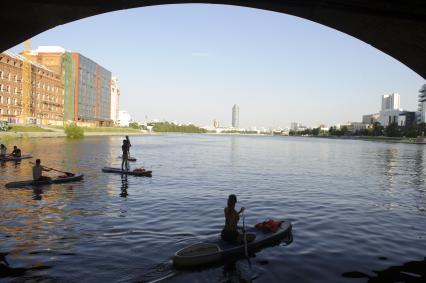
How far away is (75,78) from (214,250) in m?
158

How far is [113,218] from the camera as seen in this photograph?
19266 millimetres

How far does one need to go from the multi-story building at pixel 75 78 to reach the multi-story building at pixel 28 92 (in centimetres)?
563

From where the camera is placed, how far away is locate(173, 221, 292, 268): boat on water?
41.7 feet

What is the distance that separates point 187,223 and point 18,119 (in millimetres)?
109165

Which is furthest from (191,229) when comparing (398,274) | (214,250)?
(398,274)

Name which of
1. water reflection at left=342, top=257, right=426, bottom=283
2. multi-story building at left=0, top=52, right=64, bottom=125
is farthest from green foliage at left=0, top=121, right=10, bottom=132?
water reflection at left=342, top=257, right=426, bottom=283

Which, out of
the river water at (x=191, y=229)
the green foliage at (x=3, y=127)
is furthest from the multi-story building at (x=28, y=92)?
the river water at (x=191, y=229)

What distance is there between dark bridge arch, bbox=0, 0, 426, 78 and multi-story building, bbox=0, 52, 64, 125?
94124mm

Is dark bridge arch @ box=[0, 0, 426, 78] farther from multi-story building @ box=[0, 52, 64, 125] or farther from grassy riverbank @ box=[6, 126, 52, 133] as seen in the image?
multi-story building @ box=[0, 52, 64, 125]

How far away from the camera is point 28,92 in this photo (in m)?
117

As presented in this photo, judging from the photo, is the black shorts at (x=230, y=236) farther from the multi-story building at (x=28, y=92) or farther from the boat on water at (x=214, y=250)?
the multi-story building at (x=28, y=92)

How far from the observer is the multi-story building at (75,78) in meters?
148

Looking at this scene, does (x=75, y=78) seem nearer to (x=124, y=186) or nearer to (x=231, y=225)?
(x=124, y=186)

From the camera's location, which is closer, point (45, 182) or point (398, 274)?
point (398, 274)
